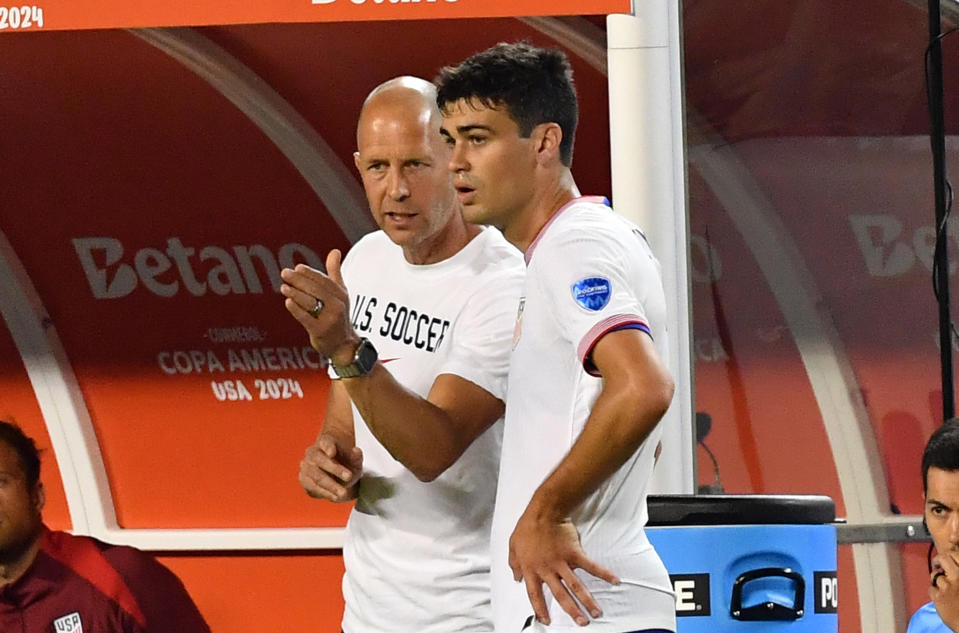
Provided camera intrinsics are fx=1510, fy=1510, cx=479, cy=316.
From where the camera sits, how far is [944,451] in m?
2.48

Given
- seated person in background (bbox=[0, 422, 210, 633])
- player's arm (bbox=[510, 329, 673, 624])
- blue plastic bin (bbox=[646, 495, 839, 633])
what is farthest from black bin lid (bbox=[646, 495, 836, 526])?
seated person in background (bbox=[0, 422, 210, 633])

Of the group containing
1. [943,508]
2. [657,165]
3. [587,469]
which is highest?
[657,165]

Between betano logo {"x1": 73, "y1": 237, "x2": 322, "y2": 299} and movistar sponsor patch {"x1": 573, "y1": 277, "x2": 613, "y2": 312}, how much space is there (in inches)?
90.8

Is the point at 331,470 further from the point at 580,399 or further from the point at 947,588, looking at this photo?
the point at 947,588

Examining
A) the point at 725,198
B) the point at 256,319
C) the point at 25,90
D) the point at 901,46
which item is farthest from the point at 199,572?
the point at 901,46

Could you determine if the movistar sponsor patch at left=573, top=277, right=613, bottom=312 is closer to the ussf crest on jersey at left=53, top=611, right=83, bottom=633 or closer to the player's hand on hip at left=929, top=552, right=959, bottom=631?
the player's hand on hip at left=929, top=552, right=959, bottom=631

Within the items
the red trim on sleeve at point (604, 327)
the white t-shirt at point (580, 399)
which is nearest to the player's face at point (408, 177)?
the white t-shirt at point (580, 399)

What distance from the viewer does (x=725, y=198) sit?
165 inches

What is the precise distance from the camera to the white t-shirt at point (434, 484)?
2.45 metres

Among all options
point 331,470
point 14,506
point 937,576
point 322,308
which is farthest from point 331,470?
point 14,506

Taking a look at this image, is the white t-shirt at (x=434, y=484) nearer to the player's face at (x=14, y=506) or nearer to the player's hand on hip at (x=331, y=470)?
the player's hand on hip at (x=331, y=470)

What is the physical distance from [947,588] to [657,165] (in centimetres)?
114

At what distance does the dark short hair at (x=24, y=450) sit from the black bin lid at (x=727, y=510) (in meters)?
1.65

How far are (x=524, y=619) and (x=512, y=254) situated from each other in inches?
31.3
